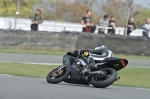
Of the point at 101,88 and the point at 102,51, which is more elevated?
the point at 102,51

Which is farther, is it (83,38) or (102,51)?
(83,38)

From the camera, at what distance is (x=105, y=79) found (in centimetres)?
1139

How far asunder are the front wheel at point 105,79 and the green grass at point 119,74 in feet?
6.33

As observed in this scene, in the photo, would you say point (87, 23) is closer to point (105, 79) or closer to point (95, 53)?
point (95, 53)

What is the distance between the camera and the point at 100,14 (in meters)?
63.6

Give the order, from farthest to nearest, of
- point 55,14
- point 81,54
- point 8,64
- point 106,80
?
point 55,14
point 8,64
point 81,54
point 106,80

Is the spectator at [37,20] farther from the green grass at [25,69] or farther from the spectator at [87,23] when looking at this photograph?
the green grass at [25,69]

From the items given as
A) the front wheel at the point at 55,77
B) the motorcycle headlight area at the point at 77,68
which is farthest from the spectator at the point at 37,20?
the motorcycle headlight area at the point at 77,68

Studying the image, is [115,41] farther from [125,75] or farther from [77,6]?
[77,6]

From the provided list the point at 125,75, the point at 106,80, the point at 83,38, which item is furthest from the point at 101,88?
the point at 83,38

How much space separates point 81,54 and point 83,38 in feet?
37.7

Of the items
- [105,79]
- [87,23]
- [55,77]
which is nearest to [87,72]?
[105,79]

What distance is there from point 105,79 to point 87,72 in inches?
23.8

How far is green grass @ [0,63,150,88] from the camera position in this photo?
46.3 feet
